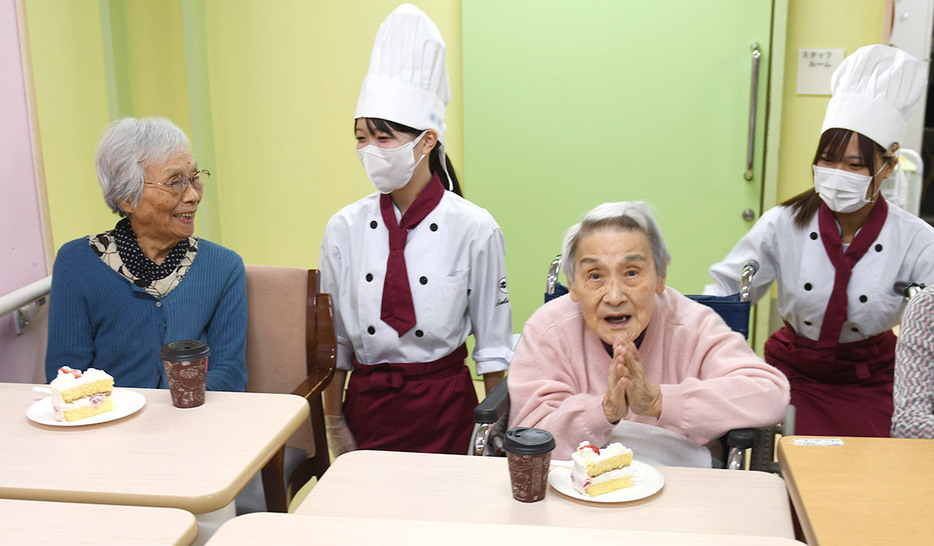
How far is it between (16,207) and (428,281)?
48.7 inches

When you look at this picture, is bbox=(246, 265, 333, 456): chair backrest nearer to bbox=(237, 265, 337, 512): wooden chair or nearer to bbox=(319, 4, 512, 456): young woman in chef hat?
bbox=(237, 265, 337, 512): wooden chair

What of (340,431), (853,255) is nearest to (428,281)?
(340,431)

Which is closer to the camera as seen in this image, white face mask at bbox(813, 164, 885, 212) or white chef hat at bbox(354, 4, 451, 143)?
white chef hat at bbox(354, 4, 451, 143)

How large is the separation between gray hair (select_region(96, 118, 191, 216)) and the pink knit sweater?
1075 mm

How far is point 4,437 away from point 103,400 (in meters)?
0.19

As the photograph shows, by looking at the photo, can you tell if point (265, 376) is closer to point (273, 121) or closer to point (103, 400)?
point (103, 400)

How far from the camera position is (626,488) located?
143cm

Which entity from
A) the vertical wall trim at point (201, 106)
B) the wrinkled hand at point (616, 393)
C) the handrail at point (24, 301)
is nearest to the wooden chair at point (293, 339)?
the handrail at point (24, 301)

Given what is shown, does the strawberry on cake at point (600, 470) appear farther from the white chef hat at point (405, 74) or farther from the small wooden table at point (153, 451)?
the white chef hat at point (405, 74)

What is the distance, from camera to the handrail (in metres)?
2.29

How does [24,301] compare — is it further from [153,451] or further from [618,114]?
[618,114]

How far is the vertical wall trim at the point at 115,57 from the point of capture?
3303 millimetres

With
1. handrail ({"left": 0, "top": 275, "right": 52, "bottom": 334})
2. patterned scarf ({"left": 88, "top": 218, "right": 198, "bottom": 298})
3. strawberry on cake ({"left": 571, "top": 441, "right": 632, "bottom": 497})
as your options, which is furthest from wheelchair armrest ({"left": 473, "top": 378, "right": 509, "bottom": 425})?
handrail ({"left": 0, "top": 275, "right": 52, "bottom": 334})

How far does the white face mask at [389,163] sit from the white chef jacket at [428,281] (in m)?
0.11
